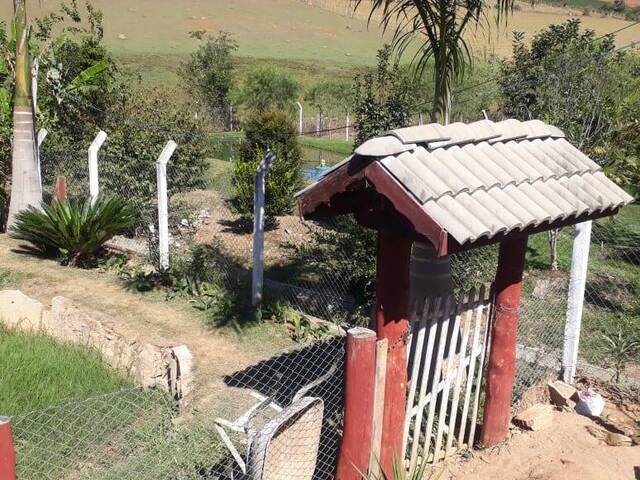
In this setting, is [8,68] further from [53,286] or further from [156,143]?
[53,286]

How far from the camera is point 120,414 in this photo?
4.86m

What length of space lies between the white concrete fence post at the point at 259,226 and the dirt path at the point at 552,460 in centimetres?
348

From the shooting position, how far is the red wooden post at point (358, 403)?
3498 mm

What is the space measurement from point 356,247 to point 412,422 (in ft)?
9.67

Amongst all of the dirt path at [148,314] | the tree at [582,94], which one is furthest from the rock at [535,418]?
the tree at [582,94]

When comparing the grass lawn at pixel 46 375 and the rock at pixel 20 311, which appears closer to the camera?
the grass lawn at pixel 46 375

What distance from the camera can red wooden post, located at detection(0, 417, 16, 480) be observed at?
112 inches

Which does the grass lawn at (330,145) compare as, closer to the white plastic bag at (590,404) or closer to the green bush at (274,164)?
the green bush at (274,164)

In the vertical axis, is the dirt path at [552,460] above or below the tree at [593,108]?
below

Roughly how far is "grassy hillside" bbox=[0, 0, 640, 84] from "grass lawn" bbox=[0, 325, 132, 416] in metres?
40.2

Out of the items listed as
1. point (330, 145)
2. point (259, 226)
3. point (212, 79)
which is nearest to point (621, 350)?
point (259, 226)

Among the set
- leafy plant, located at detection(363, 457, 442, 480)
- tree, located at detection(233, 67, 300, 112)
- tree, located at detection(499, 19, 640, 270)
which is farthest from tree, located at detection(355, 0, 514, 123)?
tree, located at detection(233, 67, 300, 112)

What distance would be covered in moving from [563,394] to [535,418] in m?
0.54

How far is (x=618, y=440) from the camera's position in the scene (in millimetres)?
4648
